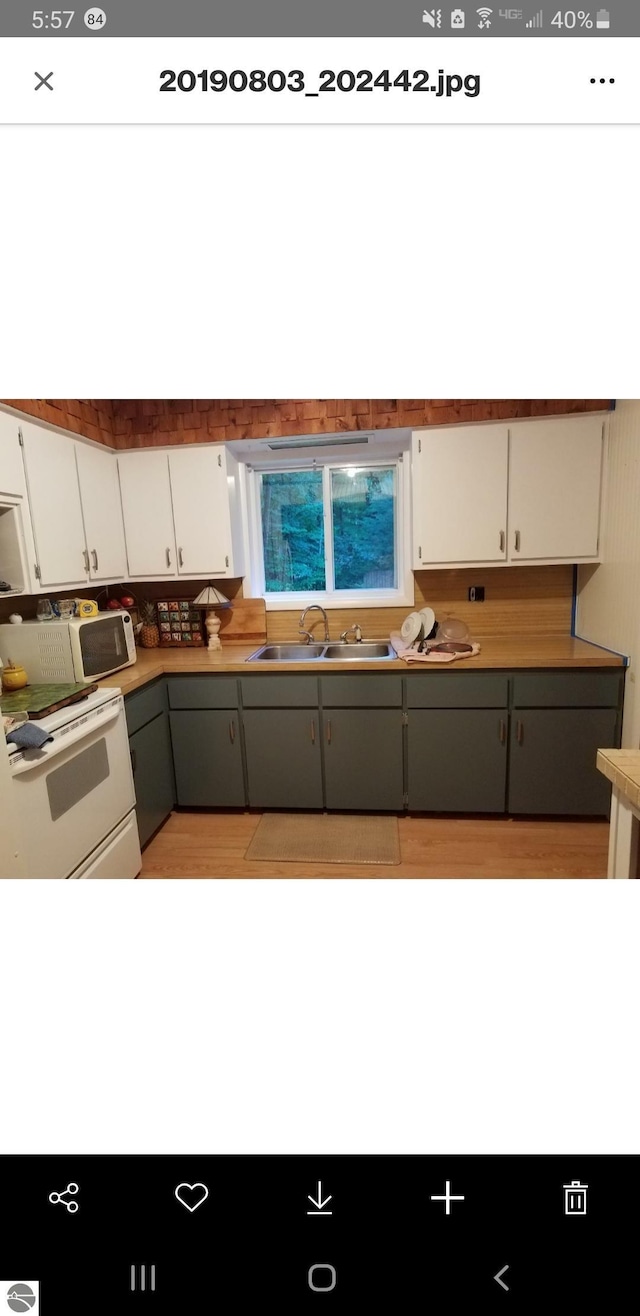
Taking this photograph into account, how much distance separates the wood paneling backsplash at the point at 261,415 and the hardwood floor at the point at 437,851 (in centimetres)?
206

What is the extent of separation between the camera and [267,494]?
3.19m

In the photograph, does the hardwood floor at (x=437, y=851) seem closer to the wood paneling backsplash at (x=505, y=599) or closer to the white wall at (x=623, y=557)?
the white wall at (x=623, y=557)

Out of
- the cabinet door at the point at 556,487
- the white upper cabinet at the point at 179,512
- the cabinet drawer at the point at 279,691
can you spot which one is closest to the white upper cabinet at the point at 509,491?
the cabinet door at the point at 556,487

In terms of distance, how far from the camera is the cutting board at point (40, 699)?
65.9 inches

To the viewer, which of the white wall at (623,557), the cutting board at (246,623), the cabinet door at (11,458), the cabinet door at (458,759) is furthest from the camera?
the cutting board at (246,623)

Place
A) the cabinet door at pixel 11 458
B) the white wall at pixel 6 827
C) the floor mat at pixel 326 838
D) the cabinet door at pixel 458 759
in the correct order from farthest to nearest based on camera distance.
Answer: the cabinet door at pixel 458 759
the floor mat at pixel 326 838
the cabinet door at pixel 11 458
the white wall at pixel 6 827

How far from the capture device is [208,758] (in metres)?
2.64

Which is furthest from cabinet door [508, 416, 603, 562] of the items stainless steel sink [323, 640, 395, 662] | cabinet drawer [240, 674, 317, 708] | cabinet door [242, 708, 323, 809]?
cabinet door [242, 708, 323, 809]

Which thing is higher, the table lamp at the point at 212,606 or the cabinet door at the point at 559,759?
the table lamp at the point at 212,606

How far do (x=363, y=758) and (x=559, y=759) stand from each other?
3.10 feet

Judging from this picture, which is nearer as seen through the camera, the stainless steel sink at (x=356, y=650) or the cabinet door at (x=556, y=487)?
the cabinet door at (x=556, y=487)
